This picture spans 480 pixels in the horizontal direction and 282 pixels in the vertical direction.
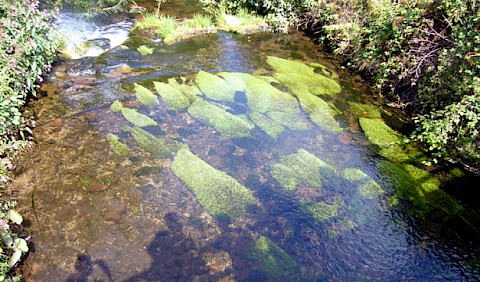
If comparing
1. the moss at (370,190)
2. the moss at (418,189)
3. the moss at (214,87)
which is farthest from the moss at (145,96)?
the moss at (418,189)

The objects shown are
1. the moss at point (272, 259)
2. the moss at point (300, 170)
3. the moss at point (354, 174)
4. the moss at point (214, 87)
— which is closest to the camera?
the moss at point (272, 259)

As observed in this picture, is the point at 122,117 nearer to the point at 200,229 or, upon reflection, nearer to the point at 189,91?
the point at 189,91

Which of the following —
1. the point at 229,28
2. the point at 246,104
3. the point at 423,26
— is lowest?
the point at 246,104

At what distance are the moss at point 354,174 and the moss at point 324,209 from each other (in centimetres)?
58

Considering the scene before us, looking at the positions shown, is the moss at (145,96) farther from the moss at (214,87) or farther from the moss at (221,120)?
the moss at (214,87)

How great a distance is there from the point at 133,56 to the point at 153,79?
1.55 m

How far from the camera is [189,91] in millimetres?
7031

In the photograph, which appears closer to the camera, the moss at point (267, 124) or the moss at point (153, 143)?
the moss at point (153, 143)

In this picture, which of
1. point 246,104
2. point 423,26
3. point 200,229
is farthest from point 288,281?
point 423,26

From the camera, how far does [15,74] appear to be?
17.3 feet

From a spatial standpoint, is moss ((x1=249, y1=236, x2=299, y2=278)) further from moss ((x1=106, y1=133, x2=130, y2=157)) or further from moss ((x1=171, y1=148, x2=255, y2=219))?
moss ((x1=106, y1=133, x2=130, y2=157))

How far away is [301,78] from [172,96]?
11.2 feet

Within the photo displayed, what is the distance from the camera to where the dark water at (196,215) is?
12.0ft

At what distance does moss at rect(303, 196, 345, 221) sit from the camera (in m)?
4.32
